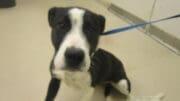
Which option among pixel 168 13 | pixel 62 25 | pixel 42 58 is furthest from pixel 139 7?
pixel 62 25

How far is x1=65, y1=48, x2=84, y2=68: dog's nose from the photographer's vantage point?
3.94ft

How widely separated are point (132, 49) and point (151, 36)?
408mm

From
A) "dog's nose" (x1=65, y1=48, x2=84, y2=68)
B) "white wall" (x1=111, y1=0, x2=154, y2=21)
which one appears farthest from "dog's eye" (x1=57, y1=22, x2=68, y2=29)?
"white wall" (x1=111, y1=0, x2=154, y2=21)

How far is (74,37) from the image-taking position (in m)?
1.25

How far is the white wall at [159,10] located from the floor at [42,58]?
0.56 ft

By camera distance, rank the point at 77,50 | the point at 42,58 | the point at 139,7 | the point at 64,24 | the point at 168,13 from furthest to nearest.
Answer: the point at 139,7
the point at 168,13
the point at 42,58
the point at 64,24
the point at 77,50

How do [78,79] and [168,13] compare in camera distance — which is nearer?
[78,79]

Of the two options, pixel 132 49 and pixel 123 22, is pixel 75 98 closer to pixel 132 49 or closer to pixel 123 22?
pixel 132 49

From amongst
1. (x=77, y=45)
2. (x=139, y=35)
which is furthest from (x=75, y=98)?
(x=139, y=35)

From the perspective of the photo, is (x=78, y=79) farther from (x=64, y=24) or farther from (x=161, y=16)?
(x=161, y=16)

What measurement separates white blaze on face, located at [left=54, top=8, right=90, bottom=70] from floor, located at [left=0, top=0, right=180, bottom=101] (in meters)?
0.55

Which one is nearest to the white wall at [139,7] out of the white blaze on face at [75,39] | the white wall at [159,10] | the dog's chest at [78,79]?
the white wall at [159,10]

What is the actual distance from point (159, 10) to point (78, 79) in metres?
1.51

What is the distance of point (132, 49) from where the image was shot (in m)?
2.45
